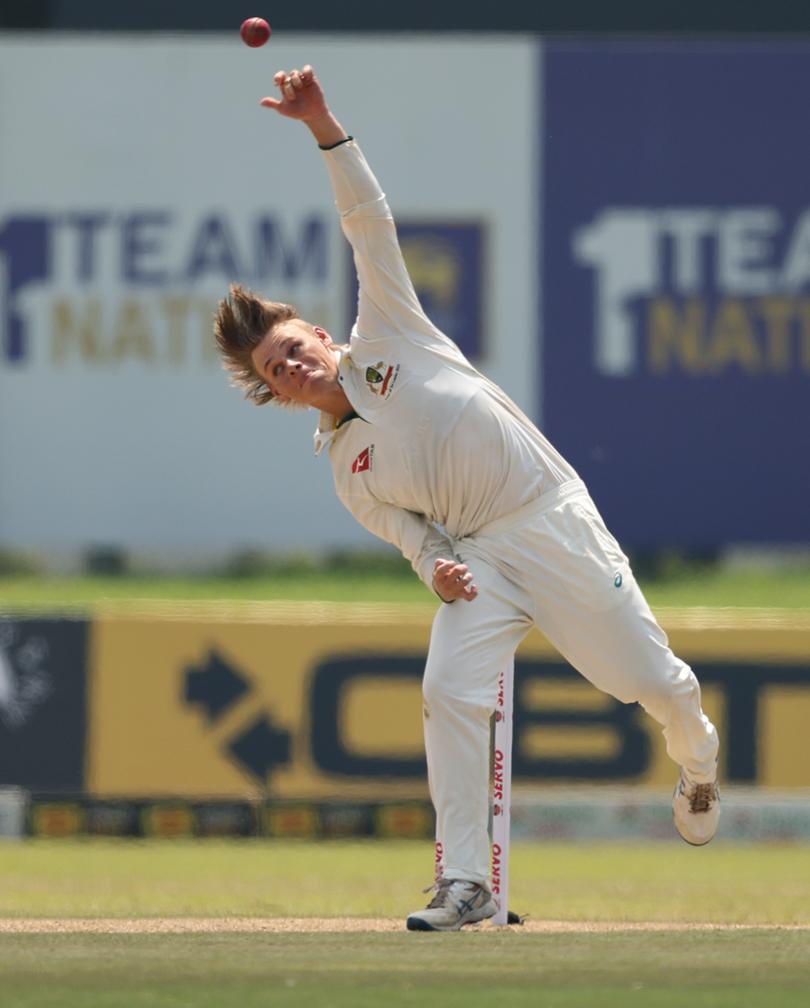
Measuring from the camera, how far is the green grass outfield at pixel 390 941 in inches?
170

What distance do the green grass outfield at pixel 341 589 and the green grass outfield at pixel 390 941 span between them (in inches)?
141

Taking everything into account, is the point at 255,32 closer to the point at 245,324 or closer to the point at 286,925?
the point at 245,324

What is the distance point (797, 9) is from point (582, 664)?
9.74 metres

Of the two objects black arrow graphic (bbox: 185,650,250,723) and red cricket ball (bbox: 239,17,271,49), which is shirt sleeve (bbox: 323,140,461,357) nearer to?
red cricket ball (bbox: 239,17,271,49)

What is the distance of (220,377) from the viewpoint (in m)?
12.9

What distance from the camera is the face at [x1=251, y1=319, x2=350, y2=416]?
5.62 meters

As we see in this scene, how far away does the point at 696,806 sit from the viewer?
19.6 ft

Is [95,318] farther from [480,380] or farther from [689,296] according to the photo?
[480,380]

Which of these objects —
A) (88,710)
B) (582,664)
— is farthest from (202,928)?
(88,710)

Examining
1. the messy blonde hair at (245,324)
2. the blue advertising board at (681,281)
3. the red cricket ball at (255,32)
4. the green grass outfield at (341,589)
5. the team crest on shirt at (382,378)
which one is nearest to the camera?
the red cricket ball at (255,32)

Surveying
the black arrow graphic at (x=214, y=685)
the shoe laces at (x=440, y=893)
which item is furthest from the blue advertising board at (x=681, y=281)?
the shoe laces at (x=440, y=893)

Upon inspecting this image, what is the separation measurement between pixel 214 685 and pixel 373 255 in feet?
13.7

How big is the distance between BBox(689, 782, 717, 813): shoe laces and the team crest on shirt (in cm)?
132

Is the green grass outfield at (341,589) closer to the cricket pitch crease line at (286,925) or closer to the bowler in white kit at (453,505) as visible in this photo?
the cricket pitch crease line at (286,925)
